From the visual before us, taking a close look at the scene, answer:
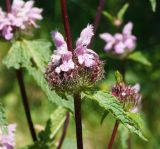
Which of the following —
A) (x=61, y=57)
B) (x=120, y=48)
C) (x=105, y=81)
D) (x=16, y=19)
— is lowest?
(x=61, y=57)

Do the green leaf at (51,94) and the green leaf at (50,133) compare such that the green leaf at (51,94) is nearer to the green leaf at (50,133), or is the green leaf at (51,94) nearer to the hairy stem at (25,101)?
the hairy stem at (25,101)

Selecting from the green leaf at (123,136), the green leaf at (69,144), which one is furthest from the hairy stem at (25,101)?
the green leaf at (123,136)

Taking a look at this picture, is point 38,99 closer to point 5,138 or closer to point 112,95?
point 5,138

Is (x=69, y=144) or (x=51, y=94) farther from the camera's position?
(x=69, y=144)

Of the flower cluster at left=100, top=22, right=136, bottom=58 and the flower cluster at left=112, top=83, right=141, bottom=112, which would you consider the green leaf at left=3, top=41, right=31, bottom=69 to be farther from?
the flower cluster at left=100, top=22, right=136, bottom=58

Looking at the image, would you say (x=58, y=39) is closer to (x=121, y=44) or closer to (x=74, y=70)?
(x=74, y=70)

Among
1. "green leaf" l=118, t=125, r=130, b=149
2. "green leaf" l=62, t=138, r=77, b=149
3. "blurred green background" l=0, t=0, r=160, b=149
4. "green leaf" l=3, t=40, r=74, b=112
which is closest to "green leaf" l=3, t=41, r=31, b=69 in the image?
"green leaf" l=3, t=40, r=74, b=112

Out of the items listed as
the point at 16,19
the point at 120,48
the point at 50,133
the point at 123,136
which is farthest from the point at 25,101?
the point at 120,48

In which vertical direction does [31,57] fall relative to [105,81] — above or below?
below
